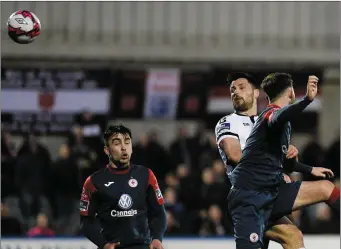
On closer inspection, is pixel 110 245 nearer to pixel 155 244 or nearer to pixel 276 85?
pixel 155 244

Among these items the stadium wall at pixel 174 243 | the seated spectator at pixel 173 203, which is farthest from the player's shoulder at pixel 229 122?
the seated spectator at pixel 173 203

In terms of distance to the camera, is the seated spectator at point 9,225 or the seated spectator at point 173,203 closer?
the seated spectator at point 173,203

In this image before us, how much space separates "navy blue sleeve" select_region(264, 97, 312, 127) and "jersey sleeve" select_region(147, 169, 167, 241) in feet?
4.28

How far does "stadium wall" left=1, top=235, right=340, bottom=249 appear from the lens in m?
12.7

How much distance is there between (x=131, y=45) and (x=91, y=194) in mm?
11660

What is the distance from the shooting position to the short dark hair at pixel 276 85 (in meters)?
8.55

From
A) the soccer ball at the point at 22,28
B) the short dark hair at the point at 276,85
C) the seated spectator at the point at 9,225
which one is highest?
the soccer ball at the point at 22,28

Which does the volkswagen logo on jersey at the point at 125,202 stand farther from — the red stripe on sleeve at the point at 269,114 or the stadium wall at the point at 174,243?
the stadium wall at the point at 174,243

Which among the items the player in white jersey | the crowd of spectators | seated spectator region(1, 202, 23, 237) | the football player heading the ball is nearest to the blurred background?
the crowd of spectators

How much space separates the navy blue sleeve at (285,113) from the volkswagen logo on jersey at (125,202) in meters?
1.44

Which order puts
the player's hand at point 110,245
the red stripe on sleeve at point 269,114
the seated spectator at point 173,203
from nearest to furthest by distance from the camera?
the red stripe on sleeve at point 269,114 → the player's hand at point 110,245 → the seated spectator at point 173,203

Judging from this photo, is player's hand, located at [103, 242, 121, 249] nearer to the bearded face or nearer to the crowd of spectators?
the bearded face

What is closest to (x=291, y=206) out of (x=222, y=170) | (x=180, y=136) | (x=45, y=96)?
(x=222, y=170)

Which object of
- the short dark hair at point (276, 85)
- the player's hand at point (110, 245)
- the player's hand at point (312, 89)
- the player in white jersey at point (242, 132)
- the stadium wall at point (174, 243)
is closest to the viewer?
the player's hand at point (312, 89)
